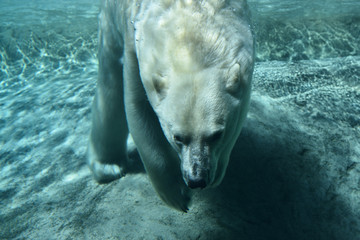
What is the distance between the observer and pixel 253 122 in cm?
256

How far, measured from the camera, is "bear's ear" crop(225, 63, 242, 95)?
1177 mm

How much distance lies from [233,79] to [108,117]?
1.70 m

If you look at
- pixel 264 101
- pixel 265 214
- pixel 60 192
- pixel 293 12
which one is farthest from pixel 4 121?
pixel 293 12

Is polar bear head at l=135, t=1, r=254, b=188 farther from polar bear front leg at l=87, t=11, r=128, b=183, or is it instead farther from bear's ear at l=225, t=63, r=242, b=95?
polar bear front leg at l=87, t=11, r=128, b=183

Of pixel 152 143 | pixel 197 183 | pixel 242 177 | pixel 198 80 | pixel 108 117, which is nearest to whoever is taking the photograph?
pixel 198 80

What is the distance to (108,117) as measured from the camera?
2.61 meters

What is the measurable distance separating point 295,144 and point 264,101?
26.2 inches

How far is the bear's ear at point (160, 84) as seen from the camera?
48.2 inches

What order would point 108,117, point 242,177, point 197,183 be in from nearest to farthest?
point 197,183 < point 242,177 < point 108,117

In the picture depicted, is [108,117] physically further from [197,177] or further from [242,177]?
[197,177]

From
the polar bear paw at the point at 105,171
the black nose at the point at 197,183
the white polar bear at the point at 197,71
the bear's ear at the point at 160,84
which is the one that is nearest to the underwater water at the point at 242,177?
the polar bear paw at the point at 105,171

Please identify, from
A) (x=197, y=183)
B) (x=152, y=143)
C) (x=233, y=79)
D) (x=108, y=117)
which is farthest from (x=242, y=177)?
(x=108, y=117)

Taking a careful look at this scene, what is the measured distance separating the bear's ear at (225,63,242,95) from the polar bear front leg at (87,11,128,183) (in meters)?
1.32

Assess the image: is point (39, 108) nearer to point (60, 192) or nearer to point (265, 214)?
point (60, 192)
